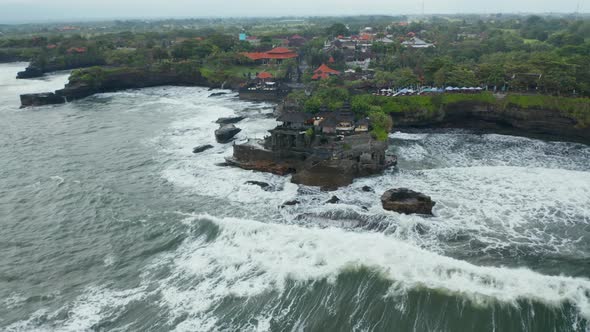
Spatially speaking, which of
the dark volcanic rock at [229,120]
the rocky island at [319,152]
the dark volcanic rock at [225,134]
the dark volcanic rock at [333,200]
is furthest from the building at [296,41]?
the dark volcanic rock at [333,200]

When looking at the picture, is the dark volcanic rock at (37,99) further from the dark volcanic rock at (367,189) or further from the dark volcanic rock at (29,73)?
the dark volcanic rock at (367,189)

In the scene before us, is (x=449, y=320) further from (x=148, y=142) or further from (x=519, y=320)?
(x=148, y=142)

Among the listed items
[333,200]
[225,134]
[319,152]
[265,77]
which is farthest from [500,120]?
[265,77]

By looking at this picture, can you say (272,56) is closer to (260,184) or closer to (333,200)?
(260,184)

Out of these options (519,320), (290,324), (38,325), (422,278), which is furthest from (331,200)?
(38,325)

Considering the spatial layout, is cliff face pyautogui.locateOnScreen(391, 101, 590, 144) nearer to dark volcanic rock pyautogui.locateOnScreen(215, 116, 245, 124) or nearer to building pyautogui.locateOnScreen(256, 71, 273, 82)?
dark volcanic rock pyautogui.locateOnScreen(215, 116, 245, 124)
